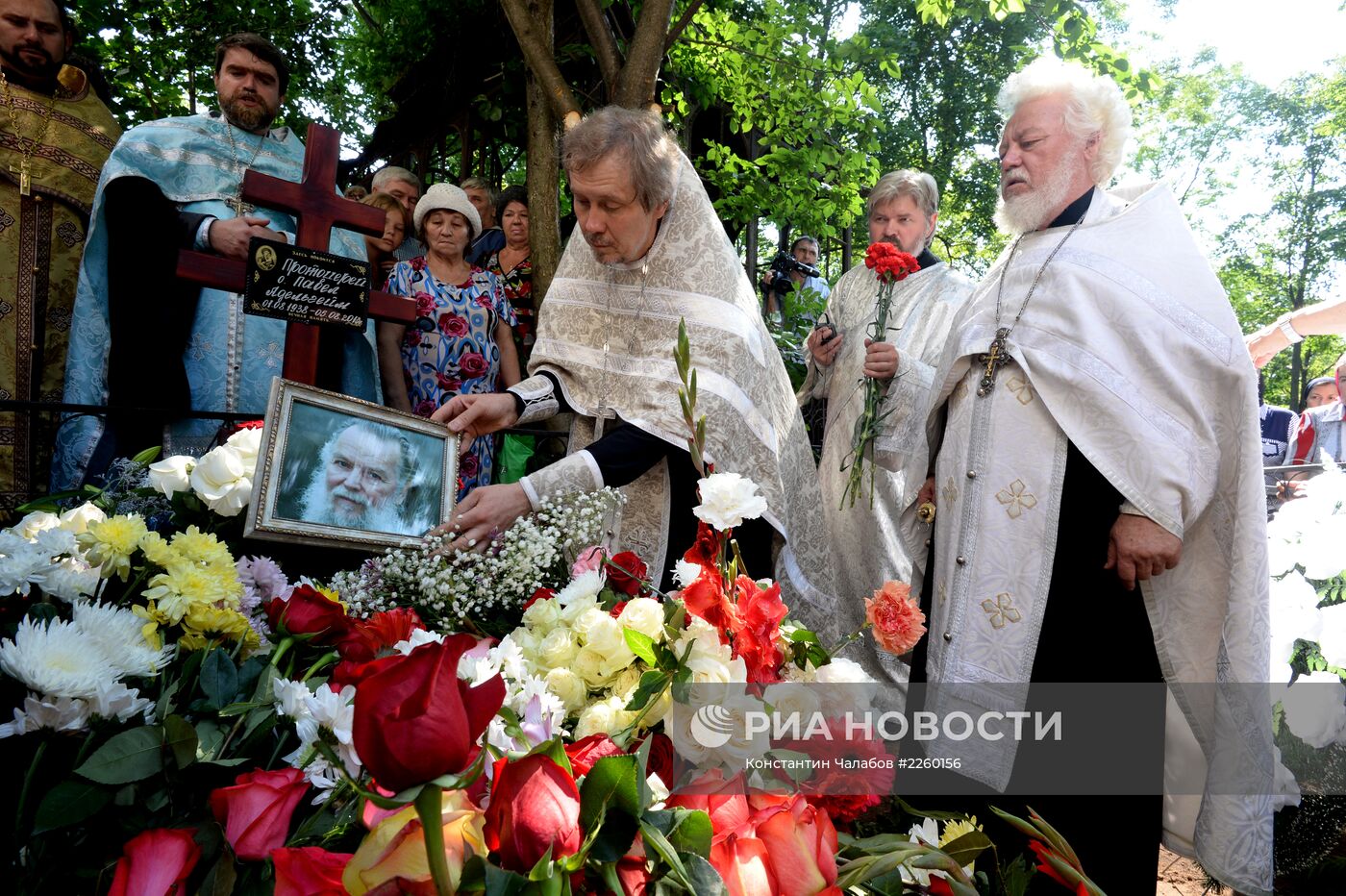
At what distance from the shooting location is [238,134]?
324 cm

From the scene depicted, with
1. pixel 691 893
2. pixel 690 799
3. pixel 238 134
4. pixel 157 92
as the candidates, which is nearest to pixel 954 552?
pixel 690 799

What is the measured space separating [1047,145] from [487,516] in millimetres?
2058

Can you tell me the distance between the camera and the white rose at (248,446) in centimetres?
157

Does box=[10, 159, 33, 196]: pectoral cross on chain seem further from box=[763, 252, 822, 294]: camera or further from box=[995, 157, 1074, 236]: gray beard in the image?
box=[763, 252, 822, 294]: camera

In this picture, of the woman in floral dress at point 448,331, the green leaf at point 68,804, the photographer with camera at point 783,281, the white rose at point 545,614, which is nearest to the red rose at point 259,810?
the green leaf at point 68,804

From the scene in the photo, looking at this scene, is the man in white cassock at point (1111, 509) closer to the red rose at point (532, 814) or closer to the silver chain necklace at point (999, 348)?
the silver chain necklace at point (999, 348)

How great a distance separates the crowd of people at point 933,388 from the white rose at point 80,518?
23.4 inches

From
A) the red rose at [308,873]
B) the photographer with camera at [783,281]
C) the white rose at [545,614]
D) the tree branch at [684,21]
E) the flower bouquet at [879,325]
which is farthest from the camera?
the photographer with camera at [783,281]

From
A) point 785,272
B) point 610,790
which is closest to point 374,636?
point 610,790

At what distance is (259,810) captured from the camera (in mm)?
827

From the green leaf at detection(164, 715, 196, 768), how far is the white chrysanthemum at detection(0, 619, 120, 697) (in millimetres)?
105

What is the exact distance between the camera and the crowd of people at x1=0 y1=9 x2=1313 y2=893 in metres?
2.33

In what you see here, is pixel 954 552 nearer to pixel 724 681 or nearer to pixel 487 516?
pixel 487 516

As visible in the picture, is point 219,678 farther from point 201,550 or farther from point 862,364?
point 862,364
